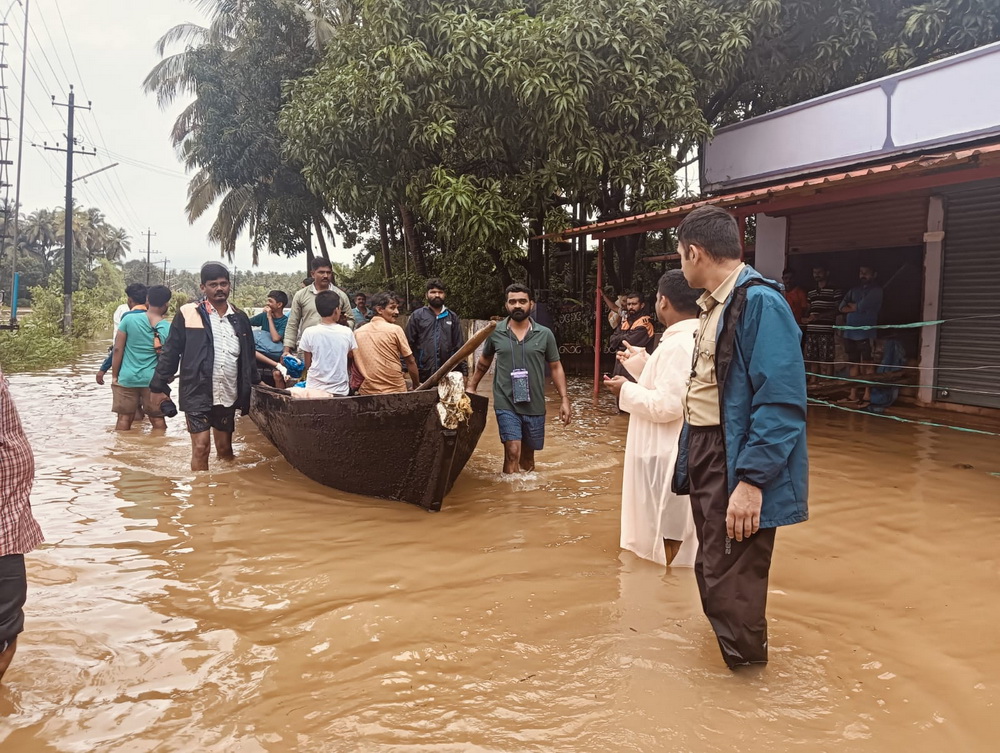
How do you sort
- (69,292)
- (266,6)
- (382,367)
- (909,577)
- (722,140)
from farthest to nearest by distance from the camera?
(69,292) → (266,6) → (722,140) → (382,367) → (909,577)

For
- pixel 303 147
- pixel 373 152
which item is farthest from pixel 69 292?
pixel 373 152

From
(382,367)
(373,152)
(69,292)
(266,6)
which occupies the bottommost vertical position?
(382,367)

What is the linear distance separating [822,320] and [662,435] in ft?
23.6

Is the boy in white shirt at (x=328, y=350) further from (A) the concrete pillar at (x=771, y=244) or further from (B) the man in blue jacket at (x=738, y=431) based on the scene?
(A) the concrete pillar at (x=771, y=244)

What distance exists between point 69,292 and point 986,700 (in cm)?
2633

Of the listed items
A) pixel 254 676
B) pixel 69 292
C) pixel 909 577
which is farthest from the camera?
pixel 69 292

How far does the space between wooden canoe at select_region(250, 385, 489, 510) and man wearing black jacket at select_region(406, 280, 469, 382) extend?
150 centimetres

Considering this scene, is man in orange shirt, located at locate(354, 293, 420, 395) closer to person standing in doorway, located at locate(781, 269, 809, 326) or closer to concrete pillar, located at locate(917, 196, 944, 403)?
person standing in doorway, located at locate(781, 269, 809, 326)

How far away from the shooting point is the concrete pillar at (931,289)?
30.5 ft

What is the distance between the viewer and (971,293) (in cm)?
908

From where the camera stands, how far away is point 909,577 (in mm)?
4211

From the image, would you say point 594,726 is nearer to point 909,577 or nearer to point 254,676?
point 254,676

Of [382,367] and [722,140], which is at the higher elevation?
[722,140]

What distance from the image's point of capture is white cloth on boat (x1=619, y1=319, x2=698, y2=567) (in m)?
4.02
